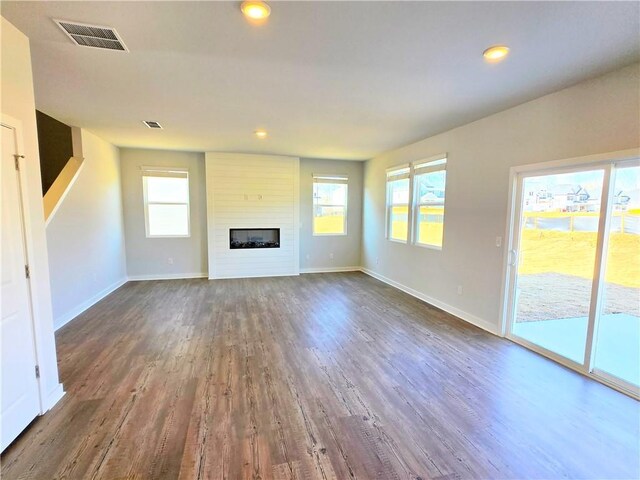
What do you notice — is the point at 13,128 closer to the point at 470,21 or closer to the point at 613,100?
the point at 470,21

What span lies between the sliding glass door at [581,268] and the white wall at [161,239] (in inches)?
225

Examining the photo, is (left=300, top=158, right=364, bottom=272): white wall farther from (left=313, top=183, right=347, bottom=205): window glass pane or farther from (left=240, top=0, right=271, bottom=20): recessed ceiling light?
(left=240, top=0, right=271, bottom=20): recessed ceiling light

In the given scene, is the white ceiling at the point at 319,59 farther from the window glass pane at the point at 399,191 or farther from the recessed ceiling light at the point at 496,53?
the window glass pane at the point at 399,191

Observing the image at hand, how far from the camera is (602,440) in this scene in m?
1.93

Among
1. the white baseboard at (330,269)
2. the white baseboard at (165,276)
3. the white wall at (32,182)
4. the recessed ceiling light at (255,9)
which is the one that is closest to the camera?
the recessed ceiling light at (255,9)

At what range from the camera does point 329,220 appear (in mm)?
7148

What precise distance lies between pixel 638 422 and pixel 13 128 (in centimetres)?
477

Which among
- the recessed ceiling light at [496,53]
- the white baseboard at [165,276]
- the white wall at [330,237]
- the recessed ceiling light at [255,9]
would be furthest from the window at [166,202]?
the recessed ceiling light at [496,53]

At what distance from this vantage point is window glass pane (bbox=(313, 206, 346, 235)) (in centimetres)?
707

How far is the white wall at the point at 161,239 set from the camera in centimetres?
591

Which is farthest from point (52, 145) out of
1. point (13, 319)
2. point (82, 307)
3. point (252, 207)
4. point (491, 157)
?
point (491, 157)

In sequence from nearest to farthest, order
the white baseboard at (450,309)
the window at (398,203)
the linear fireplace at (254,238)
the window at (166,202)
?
the white baseboard at (450,309) → the window at (398,203) → the window at (166,202) → the linear fireplace at (254,238)

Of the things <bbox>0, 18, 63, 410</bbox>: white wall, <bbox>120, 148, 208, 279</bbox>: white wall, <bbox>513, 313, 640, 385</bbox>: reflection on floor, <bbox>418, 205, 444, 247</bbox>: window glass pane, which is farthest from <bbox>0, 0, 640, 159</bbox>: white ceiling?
<bbox>513, 313, 640, 385</bbox>: reflection on floor

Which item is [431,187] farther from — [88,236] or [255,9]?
[88,236]
